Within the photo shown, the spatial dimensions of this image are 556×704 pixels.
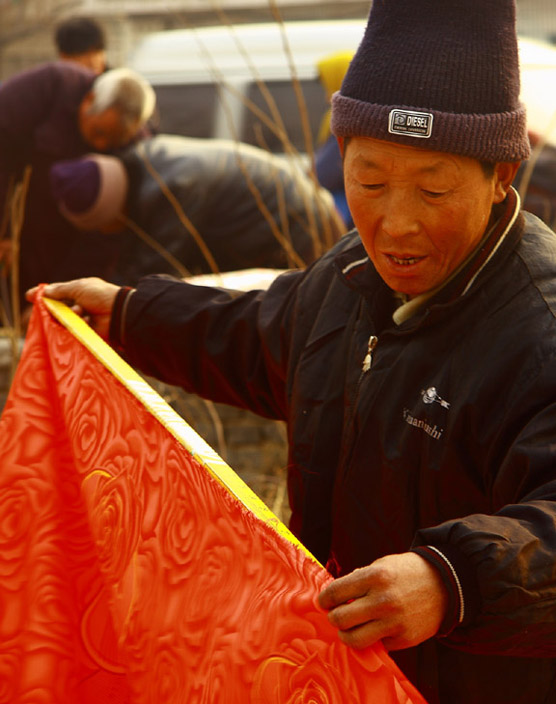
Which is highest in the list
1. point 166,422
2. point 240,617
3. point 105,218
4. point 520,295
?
point 520,295

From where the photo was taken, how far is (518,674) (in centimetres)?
156

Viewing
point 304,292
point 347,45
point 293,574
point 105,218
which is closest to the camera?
point 293,574

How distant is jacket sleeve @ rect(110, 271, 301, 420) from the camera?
6.53 ft

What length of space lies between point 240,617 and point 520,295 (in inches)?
23.1

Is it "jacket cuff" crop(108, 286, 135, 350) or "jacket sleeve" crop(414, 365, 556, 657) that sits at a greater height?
"jacket sleeve" crop(414, 365, 556, 657)

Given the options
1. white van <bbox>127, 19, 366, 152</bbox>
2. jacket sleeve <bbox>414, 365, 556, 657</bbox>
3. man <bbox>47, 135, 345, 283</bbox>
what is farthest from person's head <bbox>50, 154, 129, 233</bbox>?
jacket sleeve <bbox>414, 365, 556, 657</bbox>

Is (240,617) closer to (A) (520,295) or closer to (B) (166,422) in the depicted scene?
(B) (166,422)

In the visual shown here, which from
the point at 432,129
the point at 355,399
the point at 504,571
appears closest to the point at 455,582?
the point at 504,571

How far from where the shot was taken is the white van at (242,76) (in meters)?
6.31

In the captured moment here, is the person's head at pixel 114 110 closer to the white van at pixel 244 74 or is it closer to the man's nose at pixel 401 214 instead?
the white van at pixel 244 74

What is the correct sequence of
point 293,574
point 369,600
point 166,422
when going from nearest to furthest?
point 369,600 < point 293,574 < point 166,422

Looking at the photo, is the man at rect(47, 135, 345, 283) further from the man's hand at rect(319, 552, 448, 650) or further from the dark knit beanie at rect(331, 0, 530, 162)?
the man's hand at rect(319, 552, 448, 650)

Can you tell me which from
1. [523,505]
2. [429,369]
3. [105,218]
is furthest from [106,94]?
[523,505]

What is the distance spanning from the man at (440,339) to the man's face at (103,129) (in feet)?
10.1
